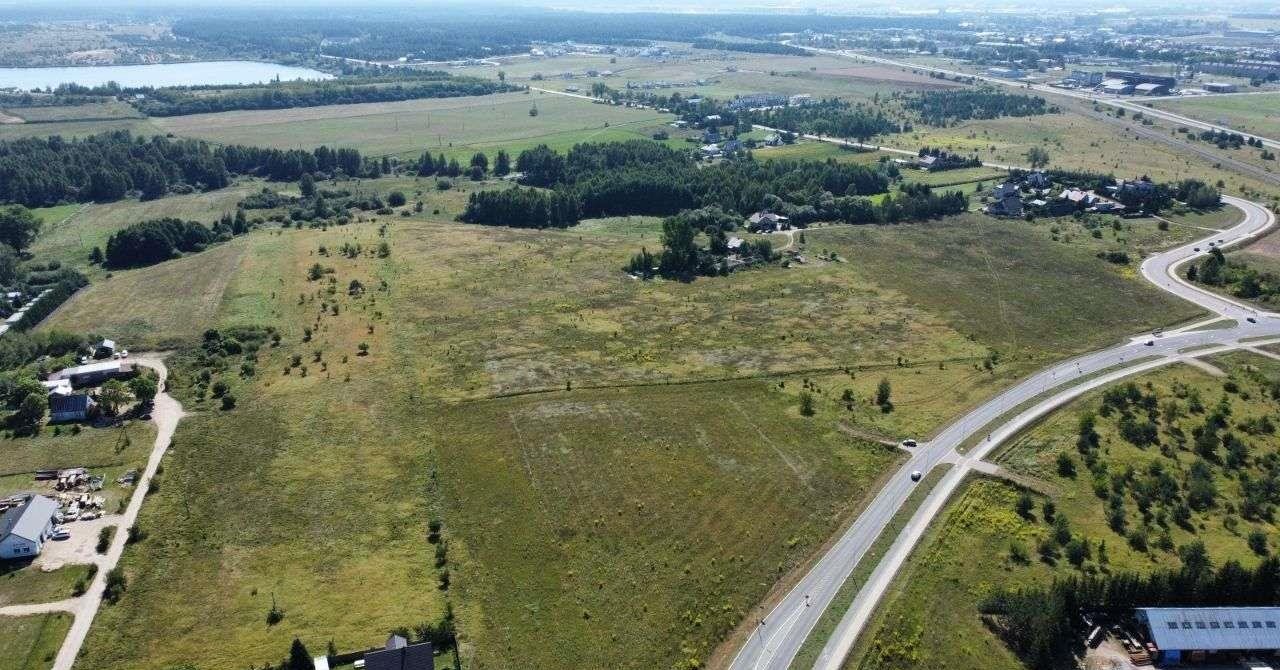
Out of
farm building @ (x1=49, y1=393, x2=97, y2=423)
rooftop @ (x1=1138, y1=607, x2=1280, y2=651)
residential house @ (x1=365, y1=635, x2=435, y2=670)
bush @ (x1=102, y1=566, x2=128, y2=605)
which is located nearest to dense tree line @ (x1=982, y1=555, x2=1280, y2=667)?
rooftop @ (x1=1138, y1=607, x2=1280, y2=651)

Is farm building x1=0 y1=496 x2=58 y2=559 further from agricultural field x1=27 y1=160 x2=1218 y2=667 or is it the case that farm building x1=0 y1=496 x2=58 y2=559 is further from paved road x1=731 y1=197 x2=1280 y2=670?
paved road x1=731 y1=197 x2=1280 y2=670

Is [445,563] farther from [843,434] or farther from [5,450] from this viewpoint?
[5,450]

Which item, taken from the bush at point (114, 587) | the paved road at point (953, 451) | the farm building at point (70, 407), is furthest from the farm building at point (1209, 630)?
the farm building at point (70, 407)

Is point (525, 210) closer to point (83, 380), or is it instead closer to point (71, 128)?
point (83, 380)

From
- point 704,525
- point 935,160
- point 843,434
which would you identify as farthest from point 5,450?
point 935,160

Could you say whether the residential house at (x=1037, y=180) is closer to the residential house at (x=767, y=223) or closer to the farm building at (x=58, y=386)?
the residential house at (x=767, y=223)

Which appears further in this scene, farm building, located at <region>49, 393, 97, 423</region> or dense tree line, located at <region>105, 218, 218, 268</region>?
dense tree line, located at <region>105, 218, 218, 268</region>
